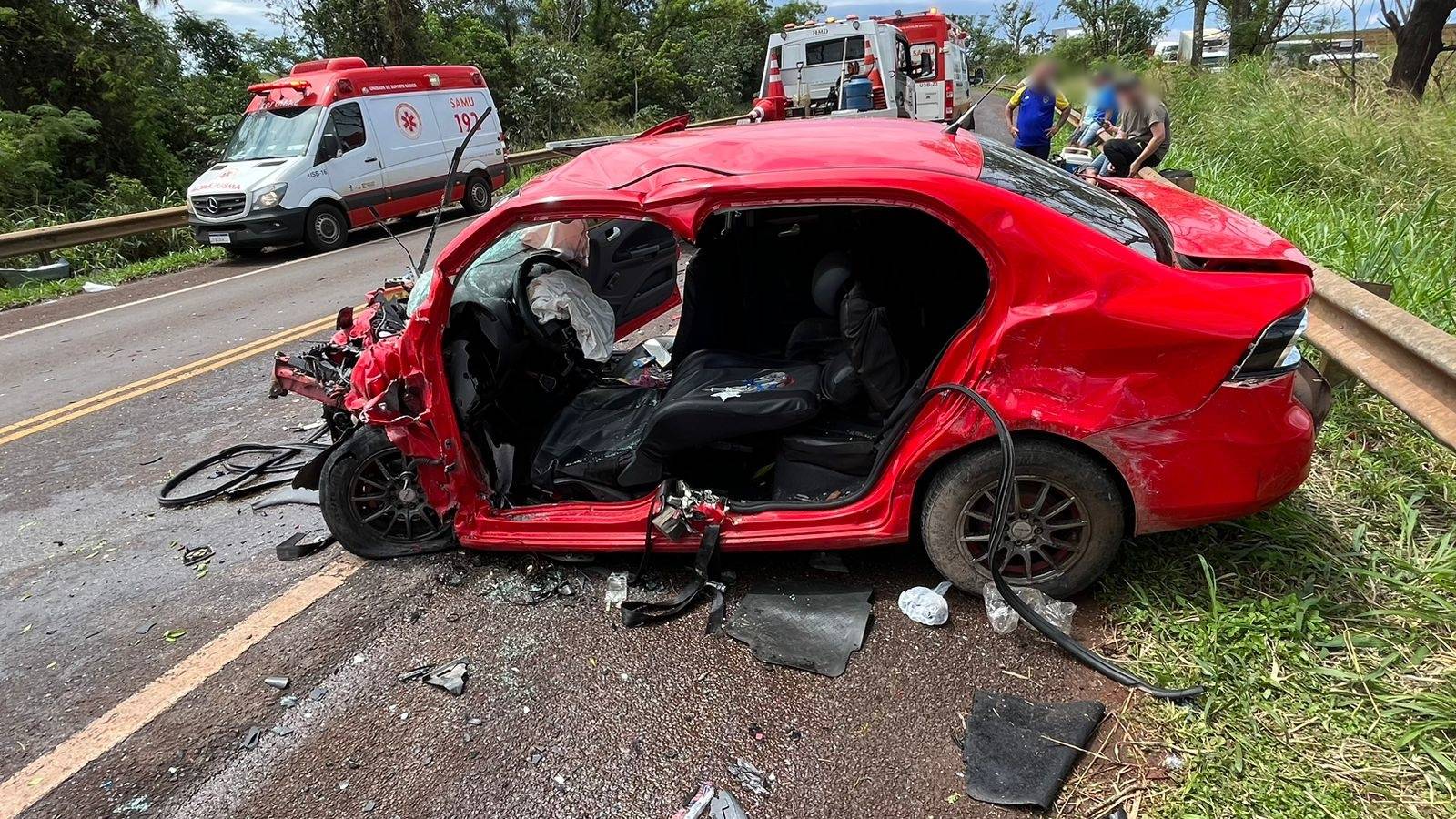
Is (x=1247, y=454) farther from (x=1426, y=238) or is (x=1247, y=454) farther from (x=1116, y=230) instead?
A: (x=1426, y=238)

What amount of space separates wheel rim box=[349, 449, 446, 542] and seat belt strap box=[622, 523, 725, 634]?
990mm

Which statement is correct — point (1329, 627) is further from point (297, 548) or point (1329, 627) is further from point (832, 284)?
point (297, 548)

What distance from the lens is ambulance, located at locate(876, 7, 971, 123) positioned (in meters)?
18.1

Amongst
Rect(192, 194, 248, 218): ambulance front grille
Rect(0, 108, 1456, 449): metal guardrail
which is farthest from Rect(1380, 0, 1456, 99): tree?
Rect(192, 194, 248, 218): ambulance front grille

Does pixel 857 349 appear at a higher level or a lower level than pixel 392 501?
higher

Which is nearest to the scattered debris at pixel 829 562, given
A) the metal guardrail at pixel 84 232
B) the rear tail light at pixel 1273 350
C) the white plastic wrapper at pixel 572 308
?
the white plastic wrapper at pixel 572 308

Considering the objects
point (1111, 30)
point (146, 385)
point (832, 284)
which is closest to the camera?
point (832, 284)

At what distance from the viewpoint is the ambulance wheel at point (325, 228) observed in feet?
36.5

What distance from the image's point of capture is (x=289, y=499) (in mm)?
3992

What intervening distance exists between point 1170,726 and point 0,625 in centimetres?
435

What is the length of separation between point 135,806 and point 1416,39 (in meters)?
11.4

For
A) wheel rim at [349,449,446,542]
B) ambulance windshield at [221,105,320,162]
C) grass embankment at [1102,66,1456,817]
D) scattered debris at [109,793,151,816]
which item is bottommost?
grass embankment at [1102,66,1456,817]

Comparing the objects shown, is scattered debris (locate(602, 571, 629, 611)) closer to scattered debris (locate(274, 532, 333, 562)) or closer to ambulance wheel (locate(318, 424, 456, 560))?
ambulance wheel (locate(318, 424, 456, 560))

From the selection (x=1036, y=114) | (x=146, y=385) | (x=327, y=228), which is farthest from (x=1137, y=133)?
(x=327, y=228)
